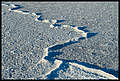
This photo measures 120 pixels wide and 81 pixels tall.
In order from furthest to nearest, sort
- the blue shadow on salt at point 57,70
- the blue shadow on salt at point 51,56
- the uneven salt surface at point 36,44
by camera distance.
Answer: the blue shadow on salt at point 51,56, the uneven salt surface at point 36,44, the blue shadow on salt at point 57,70

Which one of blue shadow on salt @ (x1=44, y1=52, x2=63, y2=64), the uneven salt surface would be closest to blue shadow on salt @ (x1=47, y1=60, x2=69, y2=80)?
the uneven salt surface

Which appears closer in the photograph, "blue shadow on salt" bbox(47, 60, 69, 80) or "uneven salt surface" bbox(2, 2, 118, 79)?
"blue shadow on salt" bbox(47, 60, 69, 80)

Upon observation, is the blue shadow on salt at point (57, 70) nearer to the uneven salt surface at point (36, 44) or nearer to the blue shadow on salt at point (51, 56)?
the uneven salt surface at point (36, 44)

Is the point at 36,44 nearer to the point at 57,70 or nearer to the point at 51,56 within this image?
the point at 51,56

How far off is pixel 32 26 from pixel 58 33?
115 cm

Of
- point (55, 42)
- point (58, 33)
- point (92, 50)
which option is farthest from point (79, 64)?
point (58, 33)

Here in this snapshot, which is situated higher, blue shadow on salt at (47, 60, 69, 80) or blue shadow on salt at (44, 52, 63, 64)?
blue shadow on salt at (44, 52, 63, 64)

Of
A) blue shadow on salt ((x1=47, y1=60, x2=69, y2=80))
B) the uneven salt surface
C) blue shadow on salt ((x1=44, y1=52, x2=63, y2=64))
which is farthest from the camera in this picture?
blue shadow on salt ((x1=44, y1=52, x2=63, y2=64))

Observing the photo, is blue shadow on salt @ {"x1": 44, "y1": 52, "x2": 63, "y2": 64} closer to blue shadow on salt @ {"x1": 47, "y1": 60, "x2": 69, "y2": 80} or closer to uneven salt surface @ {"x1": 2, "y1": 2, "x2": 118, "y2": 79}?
uneven salt surface @ {"x1": 2, "y1": 2, "x2": 118, "y2": 79}

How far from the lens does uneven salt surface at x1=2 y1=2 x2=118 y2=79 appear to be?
5336mm

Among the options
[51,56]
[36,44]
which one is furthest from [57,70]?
[36,44]

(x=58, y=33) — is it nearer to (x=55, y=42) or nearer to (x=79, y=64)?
(x=55, y=42)

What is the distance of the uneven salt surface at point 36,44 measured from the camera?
5336mm

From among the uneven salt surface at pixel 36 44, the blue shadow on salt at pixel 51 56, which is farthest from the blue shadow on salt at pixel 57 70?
the blue shadow on salt at pixel 51 56
